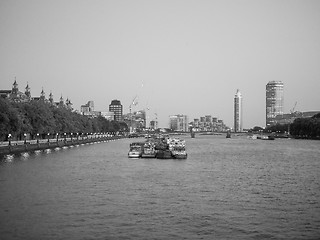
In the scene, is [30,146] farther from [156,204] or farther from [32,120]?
[156,204]

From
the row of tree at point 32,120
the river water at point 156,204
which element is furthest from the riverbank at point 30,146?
the river water at point 156,204

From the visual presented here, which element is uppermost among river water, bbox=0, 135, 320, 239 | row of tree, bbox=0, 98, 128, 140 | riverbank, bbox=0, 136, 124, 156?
row of tree, bbox=0, 98, 128, 140

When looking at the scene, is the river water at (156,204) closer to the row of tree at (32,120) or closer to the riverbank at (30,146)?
the riverbank at (30,146)

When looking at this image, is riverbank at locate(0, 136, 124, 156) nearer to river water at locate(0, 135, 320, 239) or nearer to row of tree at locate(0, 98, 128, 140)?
row of tree at locate(0, 98, 128, 140)

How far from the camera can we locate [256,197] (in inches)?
1730

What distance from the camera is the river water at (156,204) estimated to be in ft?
101

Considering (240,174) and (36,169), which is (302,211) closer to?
(240,174)

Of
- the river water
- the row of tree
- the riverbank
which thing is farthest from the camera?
the row of tree

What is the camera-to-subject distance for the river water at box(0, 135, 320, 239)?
30.7 meters

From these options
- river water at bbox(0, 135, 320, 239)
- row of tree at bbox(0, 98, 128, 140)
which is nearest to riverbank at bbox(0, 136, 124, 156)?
row of tree at bbox(0, 98, 128, 140)

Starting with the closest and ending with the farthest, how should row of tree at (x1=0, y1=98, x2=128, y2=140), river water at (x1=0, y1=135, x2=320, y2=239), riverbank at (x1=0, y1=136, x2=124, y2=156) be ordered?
river water at (x1=0, y1=135, x2=320, y2=239) < riverbank at (x1=0, y1=136, x2=124, y2=156) < row of tree at (x1=0, y1=98, x2=128, y2=140)

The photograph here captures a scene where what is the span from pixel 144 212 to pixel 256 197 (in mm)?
12365

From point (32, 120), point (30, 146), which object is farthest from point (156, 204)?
point (32, 120)

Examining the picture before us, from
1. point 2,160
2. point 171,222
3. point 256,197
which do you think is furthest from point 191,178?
point 2,160
